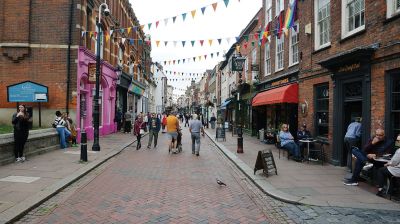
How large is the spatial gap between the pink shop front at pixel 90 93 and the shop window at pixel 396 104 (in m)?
12.9

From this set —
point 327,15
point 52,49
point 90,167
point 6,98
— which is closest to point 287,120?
point 327,15

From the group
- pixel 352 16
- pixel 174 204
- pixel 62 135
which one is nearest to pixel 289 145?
pixel 352 16

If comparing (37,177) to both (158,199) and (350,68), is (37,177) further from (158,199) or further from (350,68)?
(350,68)

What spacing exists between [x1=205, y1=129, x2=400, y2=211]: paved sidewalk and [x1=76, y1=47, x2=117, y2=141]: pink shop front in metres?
9.81

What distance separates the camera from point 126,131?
2719cm

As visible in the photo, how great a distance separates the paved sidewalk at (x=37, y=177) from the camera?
6.31 metres

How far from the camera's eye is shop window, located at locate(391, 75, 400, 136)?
28.6ft

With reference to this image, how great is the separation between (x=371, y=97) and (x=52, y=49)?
14010mm

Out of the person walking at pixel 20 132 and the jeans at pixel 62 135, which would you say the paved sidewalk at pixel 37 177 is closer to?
the person walking at pixel 20 132

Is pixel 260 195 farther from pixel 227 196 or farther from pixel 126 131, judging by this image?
pixel 126 131

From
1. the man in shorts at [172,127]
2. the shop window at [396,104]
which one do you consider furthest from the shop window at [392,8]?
the man in shorts at [172,127]

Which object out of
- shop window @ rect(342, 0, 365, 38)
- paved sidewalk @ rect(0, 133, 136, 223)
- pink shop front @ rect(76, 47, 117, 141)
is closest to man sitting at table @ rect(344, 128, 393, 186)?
shop window @ rect(342, 0, 365, 38)

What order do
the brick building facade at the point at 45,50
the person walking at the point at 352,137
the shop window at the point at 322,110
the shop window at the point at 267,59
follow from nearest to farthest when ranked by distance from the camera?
the person walking at the point at 352,137
the shop window at the point at 322,110
the brick building facade at the point at 45,50
the shop window at the point at 267,59

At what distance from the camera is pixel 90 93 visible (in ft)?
65.8
